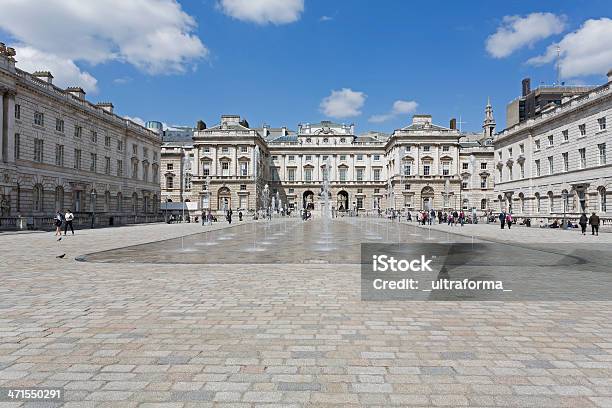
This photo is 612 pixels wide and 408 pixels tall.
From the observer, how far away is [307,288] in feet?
27.3

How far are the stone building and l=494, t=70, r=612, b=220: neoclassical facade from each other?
153ft

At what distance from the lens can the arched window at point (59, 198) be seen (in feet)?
121

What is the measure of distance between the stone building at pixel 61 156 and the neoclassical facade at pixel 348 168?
23938 mm

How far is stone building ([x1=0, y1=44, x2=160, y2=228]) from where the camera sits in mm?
31219

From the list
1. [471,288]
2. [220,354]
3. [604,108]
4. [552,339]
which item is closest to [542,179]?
[604,108]

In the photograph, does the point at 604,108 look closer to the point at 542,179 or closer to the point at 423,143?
the point at 542,179

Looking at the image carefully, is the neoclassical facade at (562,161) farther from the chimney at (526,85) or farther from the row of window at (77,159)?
the chimney at (526,85)

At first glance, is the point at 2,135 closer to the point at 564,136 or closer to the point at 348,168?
the point at 564,136

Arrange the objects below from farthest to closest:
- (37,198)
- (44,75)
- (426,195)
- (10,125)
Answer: (426,195) < (44,75) < (37,198) < (10,125)

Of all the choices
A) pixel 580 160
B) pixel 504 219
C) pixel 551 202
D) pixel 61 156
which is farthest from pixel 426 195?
pixel 61 156

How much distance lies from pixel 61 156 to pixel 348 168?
59643 millimetres

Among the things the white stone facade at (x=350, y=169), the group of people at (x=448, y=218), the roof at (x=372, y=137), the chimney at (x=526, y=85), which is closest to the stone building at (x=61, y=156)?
the white stone facade at (x=350, y=169)

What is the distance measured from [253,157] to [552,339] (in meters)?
73.9

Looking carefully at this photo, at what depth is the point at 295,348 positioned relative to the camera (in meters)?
4.79
